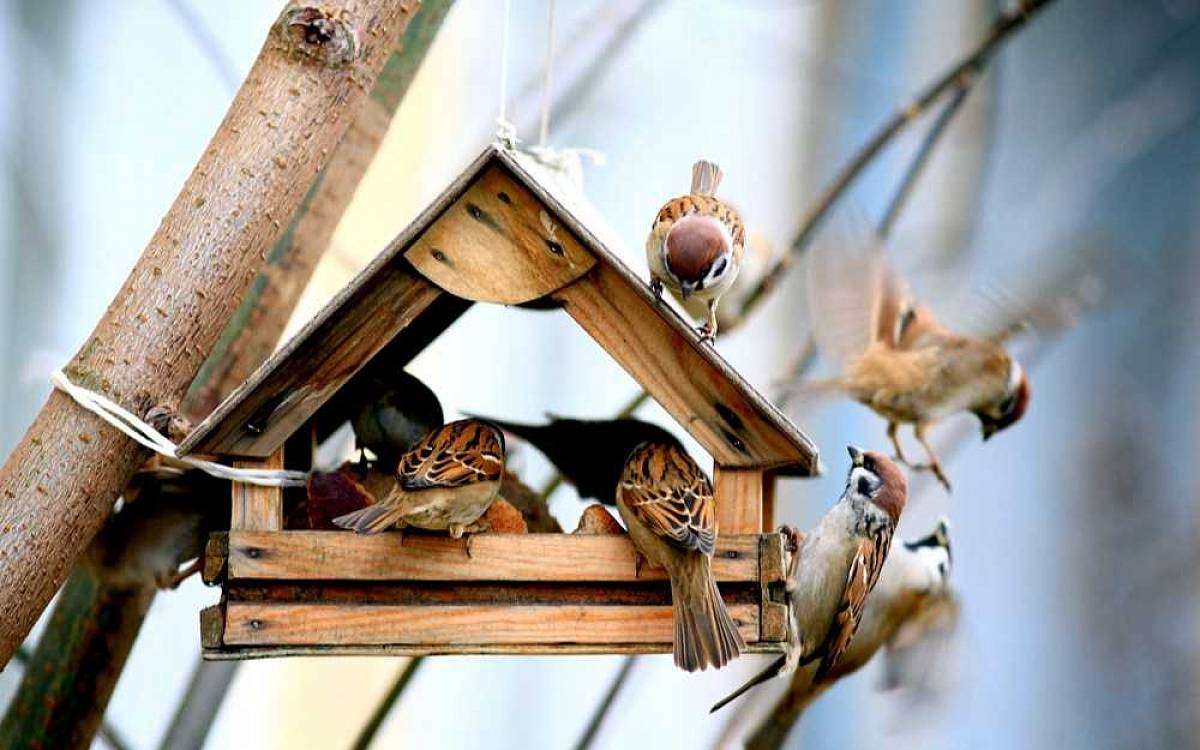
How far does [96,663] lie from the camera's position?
2.69 metres

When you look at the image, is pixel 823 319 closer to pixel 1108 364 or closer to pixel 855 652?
pixel 855 652

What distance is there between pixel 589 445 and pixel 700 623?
2.73ft

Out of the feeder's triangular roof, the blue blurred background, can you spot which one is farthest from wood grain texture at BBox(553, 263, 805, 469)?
the blue blurred background

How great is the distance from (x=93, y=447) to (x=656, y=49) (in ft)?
10.5

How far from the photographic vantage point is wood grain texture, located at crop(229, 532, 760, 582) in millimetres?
2062

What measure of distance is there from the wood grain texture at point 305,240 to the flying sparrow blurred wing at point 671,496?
914 mm

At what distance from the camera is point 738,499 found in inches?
85.7

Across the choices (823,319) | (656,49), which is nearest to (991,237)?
(656,49)

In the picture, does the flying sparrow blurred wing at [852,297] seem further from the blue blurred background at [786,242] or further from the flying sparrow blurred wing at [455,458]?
the flying sparrow blurred wing at [455,458]

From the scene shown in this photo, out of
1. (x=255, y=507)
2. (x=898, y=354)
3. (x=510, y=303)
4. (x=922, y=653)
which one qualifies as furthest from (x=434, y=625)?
(x=898, y=354)

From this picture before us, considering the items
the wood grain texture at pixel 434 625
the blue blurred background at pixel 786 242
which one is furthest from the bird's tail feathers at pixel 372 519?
the blue blurred background at pixel 786 242

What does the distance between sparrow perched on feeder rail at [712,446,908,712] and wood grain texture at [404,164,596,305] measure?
0.77 meters

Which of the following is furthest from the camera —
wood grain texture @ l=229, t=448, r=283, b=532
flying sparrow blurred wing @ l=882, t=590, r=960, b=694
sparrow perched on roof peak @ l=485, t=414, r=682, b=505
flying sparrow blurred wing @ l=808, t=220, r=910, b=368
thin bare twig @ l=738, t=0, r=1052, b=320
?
flying sparrow blurred wing @ l=808, t=220, r=910, b=368

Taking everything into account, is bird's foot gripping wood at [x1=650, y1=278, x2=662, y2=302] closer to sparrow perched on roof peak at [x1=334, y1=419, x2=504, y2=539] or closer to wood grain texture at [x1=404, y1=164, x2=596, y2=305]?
wood grain texture at [x1=404, y1=164, x2=596, y2=305]
